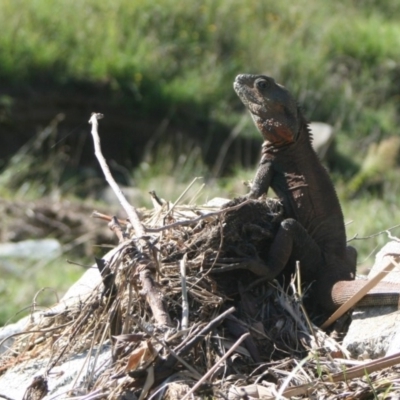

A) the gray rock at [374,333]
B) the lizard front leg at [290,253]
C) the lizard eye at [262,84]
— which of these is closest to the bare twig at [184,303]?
the lizard front leg at [290,253]

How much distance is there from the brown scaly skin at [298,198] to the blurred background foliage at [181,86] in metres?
6.88

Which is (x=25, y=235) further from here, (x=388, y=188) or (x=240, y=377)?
(x=240, y=377)

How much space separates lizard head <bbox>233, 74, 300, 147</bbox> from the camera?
16.7ft

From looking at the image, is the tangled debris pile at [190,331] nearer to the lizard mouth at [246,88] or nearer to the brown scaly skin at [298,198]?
the brown scaly skin at [298,198]

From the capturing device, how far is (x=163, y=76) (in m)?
15.8

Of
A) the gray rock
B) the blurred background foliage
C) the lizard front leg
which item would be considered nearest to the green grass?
the blurred background foliage

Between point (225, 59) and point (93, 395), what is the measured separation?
13928 mm

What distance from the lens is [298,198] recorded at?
4.90m

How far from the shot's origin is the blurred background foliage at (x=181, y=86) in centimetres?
1366

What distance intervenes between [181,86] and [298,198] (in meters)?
11.1

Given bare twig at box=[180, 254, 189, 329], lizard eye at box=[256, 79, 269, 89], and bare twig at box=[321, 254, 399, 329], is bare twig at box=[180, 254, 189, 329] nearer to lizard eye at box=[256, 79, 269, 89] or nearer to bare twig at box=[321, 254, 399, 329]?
bare twig at box=[321, 254, 399, 329]

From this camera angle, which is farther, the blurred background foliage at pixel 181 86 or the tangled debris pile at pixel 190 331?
the blurred background foliage at pixel 181 86

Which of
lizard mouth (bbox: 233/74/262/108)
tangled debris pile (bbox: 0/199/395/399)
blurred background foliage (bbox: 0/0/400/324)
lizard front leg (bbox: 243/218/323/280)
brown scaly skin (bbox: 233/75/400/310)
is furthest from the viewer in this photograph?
blurred background foliage (bbox: 0/0/400/324)

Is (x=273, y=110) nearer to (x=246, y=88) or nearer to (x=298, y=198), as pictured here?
(x=246, y=88)
